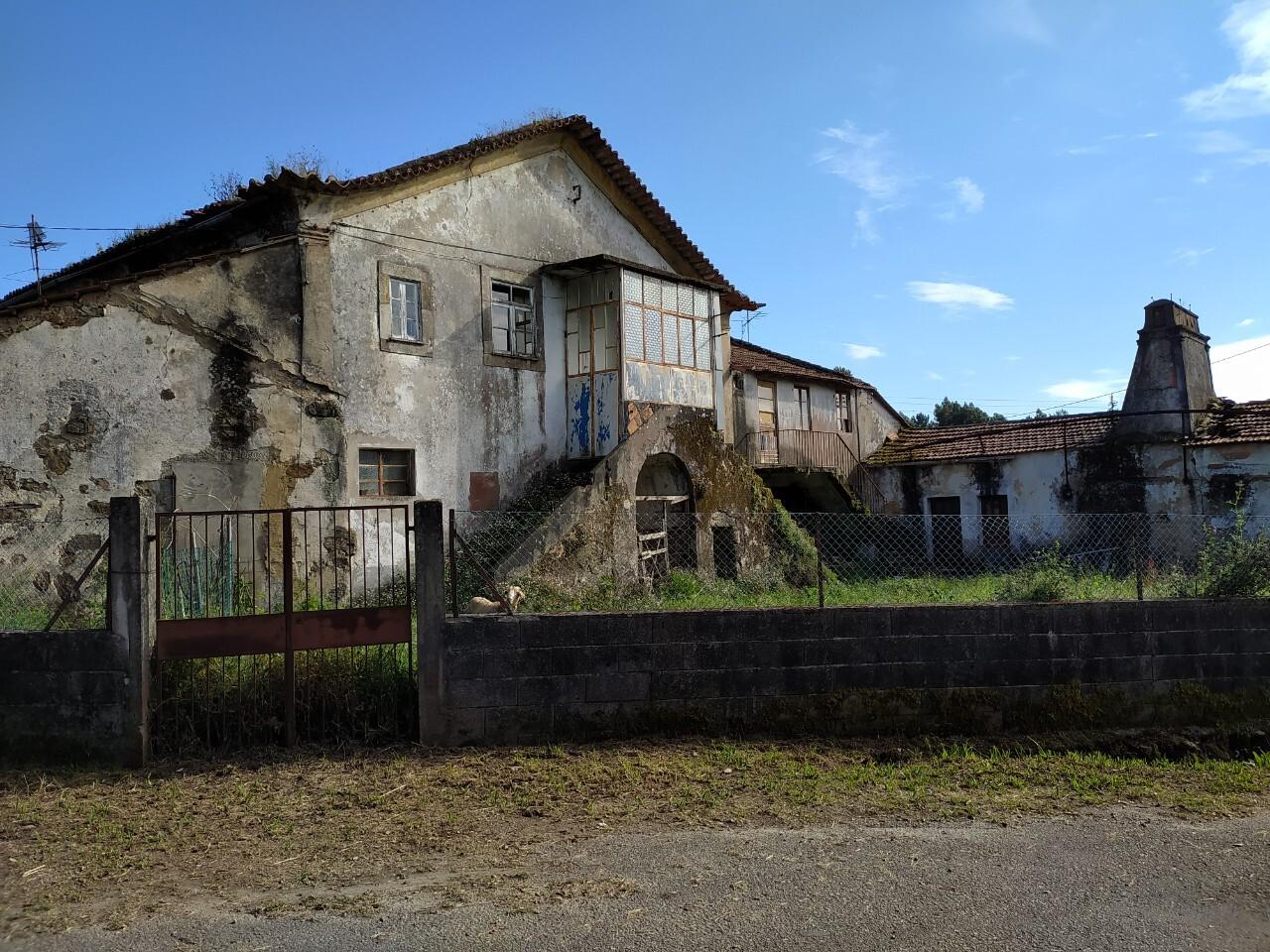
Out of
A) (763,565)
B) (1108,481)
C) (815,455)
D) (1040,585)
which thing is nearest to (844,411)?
(815,455)

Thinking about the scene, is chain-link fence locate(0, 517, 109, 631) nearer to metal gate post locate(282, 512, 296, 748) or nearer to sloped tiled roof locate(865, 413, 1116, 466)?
metal gate post locate(282, 512, 296, 748)

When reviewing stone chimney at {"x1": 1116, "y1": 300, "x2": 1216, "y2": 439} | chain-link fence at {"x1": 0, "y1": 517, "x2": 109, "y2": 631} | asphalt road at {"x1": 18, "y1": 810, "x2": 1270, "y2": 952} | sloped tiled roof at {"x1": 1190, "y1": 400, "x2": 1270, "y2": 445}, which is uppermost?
stone chimney at {"x1": 1116, "y1": 300, "x2": 1216, "y2": 439}

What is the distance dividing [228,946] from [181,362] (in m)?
9.33

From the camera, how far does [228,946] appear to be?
13.7ft

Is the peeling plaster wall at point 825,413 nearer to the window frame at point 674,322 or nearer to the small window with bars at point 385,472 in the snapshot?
the window frame at point 674,322

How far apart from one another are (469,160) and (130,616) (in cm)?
1011

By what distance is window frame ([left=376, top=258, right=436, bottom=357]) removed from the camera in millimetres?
13719

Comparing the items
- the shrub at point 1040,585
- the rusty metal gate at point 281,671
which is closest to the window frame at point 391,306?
the rusty metal gate at point 281,671

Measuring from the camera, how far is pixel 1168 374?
64.4ft

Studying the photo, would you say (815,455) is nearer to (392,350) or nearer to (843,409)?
(843,409)

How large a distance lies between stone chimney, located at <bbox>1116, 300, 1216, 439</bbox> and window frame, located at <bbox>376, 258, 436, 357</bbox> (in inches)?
586

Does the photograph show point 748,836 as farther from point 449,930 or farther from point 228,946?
point 228,946

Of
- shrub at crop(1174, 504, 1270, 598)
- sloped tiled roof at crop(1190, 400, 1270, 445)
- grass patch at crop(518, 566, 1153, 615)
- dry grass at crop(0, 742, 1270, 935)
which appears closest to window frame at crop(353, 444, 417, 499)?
grass patch at crop(518, 566, 1153, 615)

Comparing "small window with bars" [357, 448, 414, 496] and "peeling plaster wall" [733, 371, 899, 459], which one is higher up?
"peeling plaster wall" [733, 371, 899, 459]
